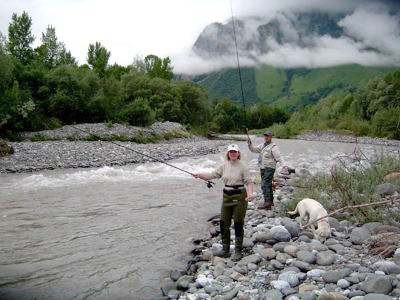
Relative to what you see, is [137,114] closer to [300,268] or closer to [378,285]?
[300,268]

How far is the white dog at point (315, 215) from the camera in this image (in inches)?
236

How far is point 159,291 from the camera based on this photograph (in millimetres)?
5074

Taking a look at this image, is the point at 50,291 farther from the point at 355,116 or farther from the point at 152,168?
the point at 355,116

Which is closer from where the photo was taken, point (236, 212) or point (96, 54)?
point (236, 212)

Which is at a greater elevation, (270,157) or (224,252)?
(270,157)

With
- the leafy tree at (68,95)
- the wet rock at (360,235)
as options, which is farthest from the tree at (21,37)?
the wet rock at (360,235)

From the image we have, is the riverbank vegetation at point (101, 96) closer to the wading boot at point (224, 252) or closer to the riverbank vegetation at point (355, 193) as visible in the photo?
the riverbank vegetation at point (355, 193)

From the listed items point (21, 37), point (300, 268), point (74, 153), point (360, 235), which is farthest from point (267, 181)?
point (21, 37)

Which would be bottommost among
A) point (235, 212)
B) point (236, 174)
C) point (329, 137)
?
point (329, 137)

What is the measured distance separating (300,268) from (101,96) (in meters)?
35.9

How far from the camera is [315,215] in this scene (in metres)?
6.43

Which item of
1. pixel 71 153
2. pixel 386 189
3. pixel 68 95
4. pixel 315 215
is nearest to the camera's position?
pixel 315 215

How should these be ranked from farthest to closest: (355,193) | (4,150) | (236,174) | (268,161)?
(4,150), (268,161), (355,193), (236,174)

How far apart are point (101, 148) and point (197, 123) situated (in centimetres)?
3883
